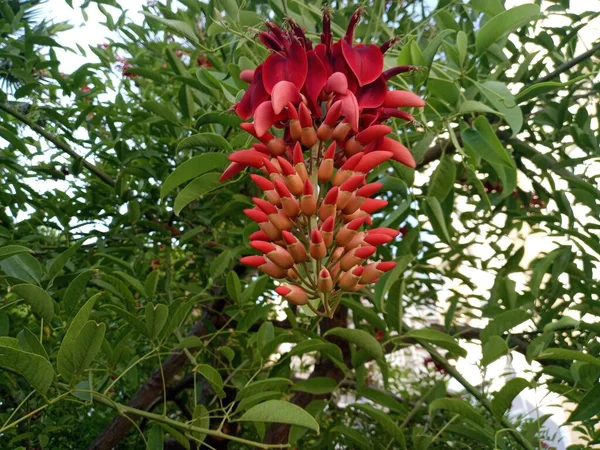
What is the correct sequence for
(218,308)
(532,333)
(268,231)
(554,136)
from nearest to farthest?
(268,231) → (532,333) → (554,136) → (218,308)

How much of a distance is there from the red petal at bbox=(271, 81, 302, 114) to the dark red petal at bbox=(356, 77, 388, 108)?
9 centimetres

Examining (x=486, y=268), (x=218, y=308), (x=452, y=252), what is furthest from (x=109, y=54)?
(x=486, y=268)

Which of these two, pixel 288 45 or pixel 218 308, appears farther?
pixel 218 308

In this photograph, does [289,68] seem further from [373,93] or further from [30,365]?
[30,365]

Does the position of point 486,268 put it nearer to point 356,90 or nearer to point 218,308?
point 218,308

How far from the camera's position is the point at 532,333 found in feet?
5.25

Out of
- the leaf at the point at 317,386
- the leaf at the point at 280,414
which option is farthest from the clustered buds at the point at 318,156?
the leaf at the point at 317,386

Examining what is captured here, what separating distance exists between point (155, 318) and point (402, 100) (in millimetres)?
506

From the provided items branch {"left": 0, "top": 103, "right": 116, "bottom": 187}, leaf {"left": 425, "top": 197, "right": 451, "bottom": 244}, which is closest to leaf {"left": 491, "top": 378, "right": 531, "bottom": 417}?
leaf {"left": 425, "top": 197, "right": 451, "bottom": 244}

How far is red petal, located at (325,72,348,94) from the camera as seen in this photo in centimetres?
70

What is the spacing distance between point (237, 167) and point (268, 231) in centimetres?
12

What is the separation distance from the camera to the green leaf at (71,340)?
78 cm

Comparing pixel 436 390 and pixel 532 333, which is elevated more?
pixel 532 333

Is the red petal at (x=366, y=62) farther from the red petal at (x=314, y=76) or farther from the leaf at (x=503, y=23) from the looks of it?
the leaf at (x=503, y=23)
